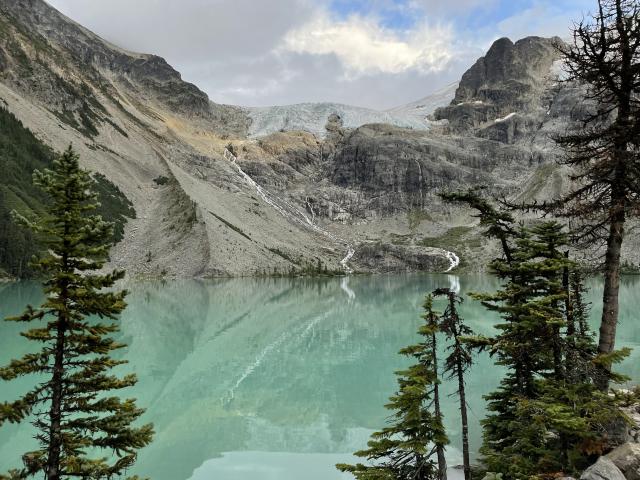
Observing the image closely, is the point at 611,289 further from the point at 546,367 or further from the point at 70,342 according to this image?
the point at 70,342

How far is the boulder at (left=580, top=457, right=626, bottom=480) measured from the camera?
33.8ft

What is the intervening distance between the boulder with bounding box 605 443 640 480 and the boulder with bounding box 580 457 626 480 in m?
0.22

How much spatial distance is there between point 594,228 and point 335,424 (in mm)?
20148

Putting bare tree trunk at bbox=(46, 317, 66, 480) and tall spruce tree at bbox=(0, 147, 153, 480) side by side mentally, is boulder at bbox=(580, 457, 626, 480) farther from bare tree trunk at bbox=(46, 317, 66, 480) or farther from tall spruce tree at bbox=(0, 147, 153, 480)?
bare tree trunk at bbox=(46, 317, 66, 480)

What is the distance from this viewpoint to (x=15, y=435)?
2523 cm

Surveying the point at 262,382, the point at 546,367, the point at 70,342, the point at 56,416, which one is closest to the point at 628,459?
the point at 546,367

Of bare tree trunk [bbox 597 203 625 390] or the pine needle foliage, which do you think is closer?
the pine needle foliage

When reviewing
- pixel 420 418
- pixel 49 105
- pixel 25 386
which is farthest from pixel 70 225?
pixel 49 105

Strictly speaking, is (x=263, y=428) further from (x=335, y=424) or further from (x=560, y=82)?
(x=560, y=82)

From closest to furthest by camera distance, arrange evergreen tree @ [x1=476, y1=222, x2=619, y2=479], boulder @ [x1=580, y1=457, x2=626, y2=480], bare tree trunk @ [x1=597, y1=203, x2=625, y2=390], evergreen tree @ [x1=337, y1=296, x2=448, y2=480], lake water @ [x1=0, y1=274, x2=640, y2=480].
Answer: boulder @ [x1=580, y1=457, x2=626, y2=480] → evergreen tree @ [x1=476, y1=222, x2=619, y2=479] → evergreen tree @ [x1=337, y1=296, x2=448, y2=480] → bare tree trunk @ [x1=597, y1=203, x2=625, y2=390] → lake water @ [x1=0, y1=274, x2=640, y2=480]

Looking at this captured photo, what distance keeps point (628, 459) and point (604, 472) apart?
2.65ft

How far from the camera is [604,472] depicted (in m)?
10.4

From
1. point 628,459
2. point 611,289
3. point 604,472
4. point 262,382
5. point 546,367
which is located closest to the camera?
point 604,472

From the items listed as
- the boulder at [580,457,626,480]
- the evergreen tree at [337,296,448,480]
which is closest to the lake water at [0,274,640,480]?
the evergreen tree at [337,296,448,480]
